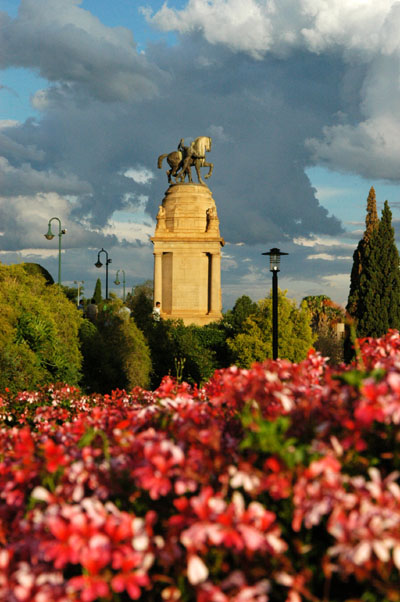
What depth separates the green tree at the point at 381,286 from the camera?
35.9m

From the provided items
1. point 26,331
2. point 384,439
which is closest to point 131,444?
point 384,439

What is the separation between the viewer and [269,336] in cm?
3478

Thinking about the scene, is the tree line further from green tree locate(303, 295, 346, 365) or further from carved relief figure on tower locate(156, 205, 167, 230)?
carved relief figure on tower locate(156, 205, 167, 230)

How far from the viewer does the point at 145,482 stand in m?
3.35

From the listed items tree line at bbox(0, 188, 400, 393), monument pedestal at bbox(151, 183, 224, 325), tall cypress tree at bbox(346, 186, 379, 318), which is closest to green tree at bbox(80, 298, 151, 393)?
tree line at bbox(0, 188, 400, 393)

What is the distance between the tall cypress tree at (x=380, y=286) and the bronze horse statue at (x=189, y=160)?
1427 cm

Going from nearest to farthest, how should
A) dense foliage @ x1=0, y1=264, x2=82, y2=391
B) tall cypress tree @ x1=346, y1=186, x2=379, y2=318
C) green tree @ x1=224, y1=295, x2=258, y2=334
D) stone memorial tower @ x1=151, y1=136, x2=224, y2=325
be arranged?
dense foliage @ x1=0, y1=264, x2=82, y2=391 < tall cypress tree @ x1=346, y1=186, x2=379, y2=318 < green tree @ x1=224, y1=295, x2=258, y2=334 < stone memorial tower @ x1=151, y1=136, x2=224, y2=325

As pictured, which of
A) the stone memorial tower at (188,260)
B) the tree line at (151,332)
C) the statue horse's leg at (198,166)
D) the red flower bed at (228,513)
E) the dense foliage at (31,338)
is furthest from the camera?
the statue horse's leg at (198,166)

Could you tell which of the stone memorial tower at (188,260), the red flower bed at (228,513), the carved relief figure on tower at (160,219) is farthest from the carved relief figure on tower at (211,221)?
the red flower bed at (228,513)

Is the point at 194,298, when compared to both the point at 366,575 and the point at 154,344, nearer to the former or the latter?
the point at 154,344

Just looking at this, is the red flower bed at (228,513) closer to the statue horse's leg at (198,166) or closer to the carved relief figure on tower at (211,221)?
the carved relief figure on tower at (211,221)

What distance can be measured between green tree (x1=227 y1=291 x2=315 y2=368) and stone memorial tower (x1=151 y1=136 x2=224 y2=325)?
220 inches

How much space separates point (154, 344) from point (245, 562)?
32.9 metres

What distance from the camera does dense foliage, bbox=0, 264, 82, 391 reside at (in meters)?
19.5
